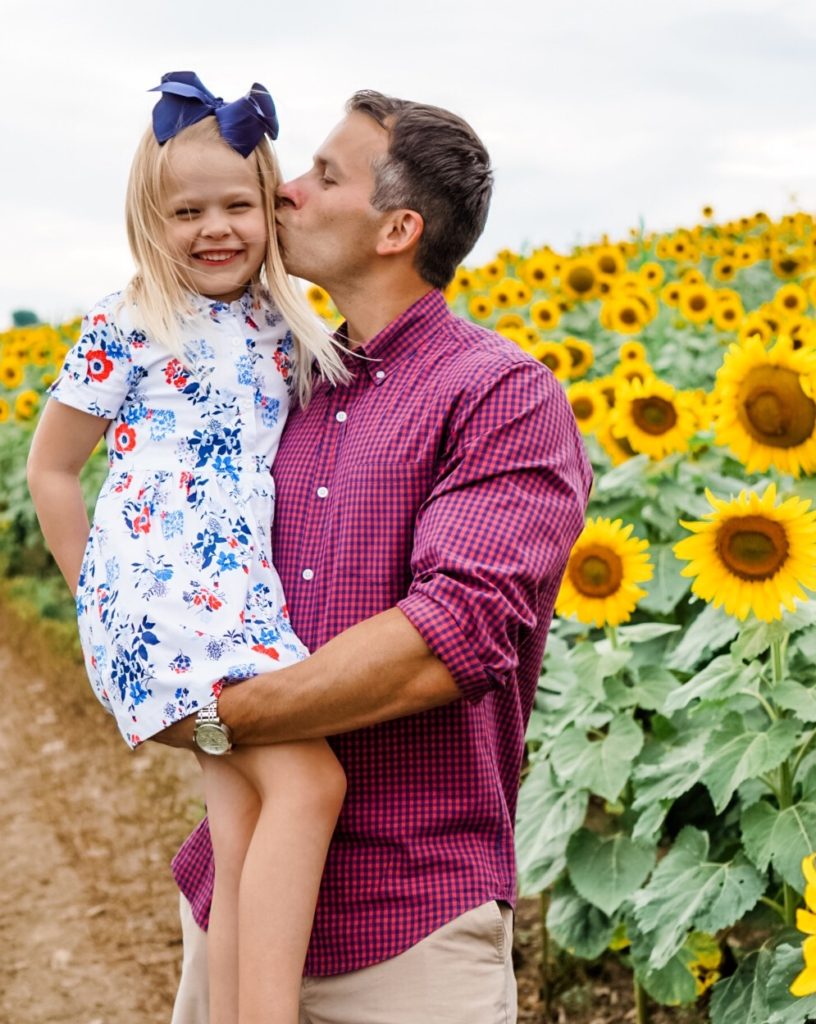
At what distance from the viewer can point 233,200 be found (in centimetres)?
273

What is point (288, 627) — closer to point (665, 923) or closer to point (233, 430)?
point (233, 430)

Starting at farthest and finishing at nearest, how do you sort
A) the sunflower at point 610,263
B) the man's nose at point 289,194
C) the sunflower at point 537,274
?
the sunflower at point 537,274 → the sunflower at point 610,263 → the man's nose at point 289,194

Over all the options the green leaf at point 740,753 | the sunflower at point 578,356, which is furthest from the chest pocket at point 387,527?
the sunflower at point 578,356

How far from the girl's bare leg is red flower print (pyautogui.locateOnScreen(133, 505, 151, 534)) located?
46 centimetres

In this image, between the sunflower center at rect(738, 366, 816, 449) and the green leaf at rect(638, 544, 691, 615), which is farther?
the green leaf at rect(638, 544, 691, 615)

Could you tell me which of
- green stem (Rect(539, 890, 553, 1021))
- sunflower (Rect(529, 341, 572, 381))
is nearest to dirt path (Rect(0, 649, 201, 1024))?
green stem (Rect(539, 890, 553, 1021))

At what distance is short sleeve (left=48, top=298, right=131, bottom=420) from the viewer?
8.59 ft

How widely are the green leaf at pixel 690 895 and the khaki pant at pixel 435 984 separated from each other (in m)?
0.83

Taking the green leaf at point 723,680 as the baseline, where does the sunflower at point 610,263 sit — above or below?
above

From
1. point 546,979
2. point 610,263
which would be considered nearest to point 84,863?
point 546,979

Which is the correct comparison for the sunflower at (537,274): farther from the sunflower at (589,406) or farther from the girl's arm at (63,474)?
the girl's arm at (63,474)

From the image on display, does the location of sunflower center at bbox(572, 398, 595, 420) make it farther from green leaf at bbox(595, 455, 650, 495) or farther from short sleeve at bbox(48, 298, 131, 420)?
short sleeve at bbox(48, 298, 131, 420)

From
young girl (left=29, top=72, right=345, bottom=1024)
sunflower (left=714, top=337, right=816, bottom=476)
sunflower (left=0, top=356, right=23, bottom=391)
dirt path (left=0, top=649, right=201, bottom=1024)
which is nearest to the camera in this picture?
young girl (left=29, top=72, right=345, bottom=1024)

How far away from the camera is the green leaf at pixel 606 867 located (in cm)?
352
